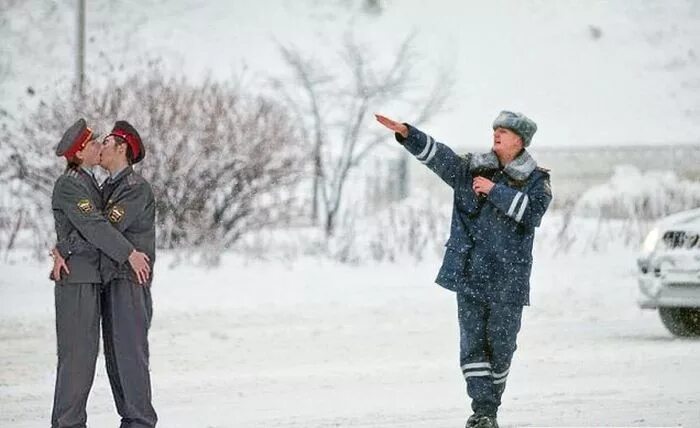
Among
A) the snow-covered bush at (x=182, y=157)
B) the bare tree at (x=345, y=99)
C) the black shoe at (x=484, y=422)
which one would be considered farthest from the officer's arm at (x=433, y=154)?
the bare tree at (x=345, y=99)

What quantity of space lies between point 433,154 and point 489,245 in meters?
0.36

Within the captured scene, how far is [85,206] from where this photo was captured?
4562 mm

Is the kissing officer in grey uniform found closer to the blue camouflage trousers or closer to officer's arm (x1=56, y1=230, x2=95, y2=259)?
officer's arm (x1=56, y1=230, x2=95, y2=259)

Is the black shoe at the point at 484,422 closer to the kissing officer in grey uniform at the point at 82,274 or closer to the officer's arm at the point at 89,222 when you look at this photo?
the kissing officer in grey uniform at the point at 82,274

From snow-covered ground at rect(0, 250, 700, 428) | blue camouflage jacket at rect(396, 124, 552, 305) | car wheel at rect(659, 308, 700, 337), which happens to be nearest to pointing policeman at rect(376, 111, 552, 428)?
blue camouflage jacket at rect(396, 124, 552, 305)

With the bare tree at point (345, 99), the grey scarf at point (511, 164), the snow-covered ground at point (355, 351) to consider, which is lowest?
the snow-covered ground at point (355, 351)

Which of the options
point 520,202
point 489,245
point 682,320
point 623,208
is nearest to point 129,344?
point 489,245

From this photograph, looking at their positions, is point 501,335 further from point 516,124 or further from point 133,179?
point 133,179

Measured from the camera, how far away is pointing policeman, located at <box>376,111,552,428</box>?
4859 millimetres

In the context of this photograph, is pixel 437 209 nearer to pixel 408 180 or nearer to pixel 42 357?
pixel 408 180

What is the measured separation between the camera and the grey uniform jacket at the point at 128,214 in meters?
4.62

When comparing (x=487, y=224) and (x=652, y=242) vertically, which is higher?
(x=487, y=224)

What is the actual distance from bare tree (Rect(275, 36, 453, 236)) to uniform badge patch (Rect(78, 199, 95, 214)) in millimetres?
6978

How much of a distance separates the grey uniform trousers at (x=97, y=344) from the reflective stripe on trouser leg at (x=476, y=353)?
3.54ft
